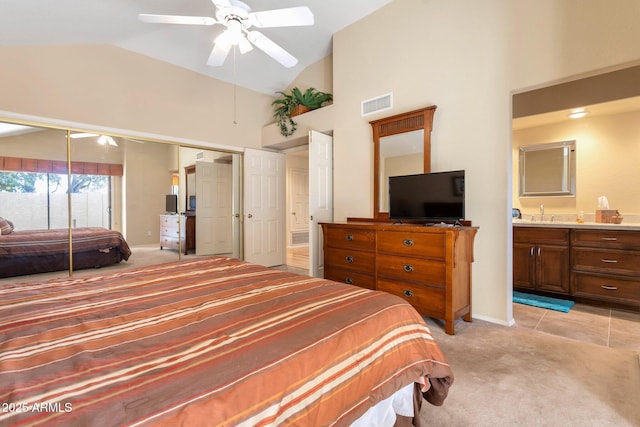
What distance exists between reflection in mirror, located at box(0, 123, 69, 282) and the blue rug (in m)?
5.68

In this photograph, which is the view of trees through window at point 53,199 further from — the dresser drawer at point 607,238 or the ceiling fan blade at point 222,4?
the dresser drawer at point 607,238

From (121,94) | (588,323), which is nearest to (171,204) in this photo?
(121,94)

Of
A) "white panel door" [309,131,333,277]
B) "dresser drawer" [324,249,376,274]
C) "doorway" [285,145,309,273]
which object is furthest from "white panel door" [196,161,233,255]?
"doorway" [285,145,309,273]

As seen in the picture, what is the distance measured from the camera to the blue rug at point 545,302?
318cm

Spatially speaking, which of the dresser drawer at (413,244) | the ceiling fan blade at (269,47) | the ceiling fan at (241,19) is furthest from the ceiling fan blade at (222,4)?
the dresser drawer at (413,244)

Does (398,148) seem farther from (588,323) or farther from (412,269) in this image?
(588,323)

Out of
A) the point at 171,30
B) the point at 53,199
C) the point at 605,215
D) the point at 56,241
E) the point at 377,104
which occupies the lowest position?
the point at 56,241

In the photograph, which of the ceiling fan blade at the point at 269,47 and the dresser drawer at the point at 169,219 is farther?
the dresser drawer at the point at 169,219

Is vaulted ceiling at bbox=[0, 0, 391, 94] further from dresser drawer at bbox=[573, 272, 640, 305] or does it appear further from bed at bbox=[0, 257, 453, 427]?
dresser drawer at bbox=[573, 272, 640, 305]

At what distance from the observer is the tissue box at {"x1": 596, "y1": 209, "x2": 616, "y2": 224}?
3542 millimetres

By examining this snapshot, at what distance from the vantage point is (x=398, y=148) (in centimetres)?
352

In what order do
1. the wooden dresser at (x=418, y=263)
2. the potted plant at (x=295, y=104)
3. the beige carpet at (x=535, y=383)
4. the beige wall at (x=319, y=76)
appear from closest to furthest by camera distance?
the beige carpet at (x=535, y=383)
the wooden dresser at (x=418, y=263)
the potted plant at (x=295, y=104)
the beige wall at (x=319, y=76)

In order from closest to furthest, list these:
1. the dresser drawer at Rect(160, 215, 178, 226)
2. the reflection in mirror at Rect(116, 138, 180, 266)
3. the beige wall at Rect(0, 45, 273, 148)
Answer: the beige wall at Rect(0, 45, 273, 148) → the reflection in mirror at Rect(116, 138, 180, 266) → the dresser drawer at Rect(160, 215, 178, 226)

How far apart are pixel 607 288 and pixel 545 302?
59 cm
